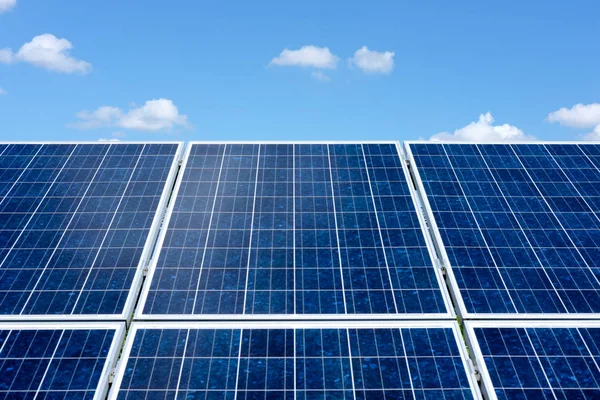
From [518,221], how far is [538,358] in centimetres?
561

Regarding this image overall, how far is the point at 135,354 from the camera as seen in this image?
1098 cm

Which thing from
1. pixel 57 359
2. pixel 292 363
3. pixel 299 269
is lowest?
pixel 292 363

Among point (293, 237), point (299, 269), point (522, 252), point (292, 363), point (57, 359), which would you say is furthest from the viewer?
point (293, 237)

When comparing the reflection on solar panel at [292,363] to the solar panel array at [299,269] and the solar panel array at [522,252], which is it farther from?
the solar panel array at [522,252]

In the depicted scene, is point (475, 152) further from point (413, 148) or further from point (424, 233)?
point (424, 233)

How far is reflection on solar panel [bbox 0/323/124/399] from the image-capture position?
10227 mm

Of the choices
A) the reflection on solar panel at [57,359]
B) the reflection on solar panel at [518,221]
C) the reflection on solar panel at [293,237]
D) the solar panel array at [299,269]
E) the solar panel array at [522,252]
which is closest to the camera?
the reflection on solar panel at [57,359]

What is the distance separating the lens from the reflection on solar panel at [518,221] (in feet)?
41.5

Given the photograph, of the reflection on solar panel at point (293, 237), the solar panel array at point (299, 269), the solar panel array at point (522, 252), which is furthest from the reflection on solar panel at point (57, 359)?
the solar panel array at point (522, 252)

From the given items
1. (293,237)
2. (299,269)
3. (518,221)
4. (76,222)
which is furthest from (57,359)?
(518,221)

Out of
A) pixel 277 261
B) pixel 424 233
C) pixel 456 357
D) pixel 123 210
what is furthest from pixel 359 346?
pixel 123 210

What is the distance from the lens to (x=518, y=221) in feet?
49.8

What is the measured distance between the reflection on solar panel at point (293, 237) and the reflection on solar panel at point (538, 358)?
1740mm

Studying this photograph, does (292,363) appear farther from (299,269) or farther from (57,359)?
(57,359)
